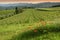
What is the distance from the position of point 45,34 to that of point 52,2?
56230mm

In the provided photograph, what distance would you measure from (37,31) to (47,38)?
1404 millimetres

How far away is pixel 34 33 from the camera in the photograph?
16.5m

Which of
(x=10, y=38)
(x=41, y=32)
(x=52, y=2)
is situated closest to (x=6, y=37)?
(x=10, y=38)

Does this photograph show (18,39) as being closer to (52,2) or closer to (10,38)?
(10,38)

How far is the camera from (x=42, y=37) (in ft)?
52.3

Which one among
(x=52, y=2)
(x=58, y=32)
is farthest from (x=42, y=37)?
(x=52, y=2)

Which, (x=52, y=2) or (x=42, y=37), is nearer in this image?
(x=42, y=37)

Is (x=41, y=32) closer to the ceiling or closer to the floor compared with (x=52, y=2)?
closer to the ceiling

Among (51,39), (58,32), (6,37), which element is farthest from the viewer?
(6,37)

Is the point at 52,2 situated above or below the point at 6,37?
below

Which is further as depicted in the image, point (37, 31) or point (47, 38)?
point (37, 31)

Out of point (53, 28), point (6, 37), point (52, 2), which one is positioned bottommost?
point (52, 2)

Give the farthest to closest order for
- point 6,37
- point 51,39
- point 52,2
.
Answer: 1. point 52,2
2. point 6,37
3. point 51,39

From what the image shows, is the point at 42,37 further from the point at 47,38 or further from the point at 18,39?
the point at 18,39
